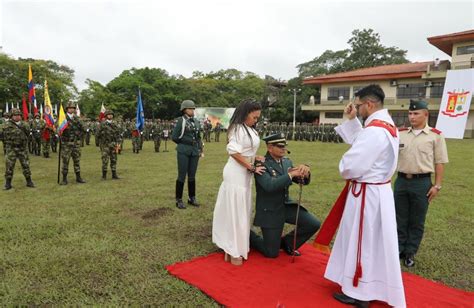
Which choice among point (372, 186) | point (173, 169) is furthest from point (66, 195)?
point (372, 186)

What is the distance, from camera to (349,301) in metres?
3.03

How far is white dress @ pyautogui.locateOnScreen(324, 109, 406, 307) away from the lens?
2803 mm

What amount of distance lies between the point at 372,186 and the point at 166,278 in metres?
2.25

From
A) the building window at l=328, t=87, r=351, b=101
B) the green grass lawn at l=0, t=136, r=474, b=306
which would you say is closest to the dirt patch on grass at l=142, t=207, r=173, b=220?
A: the green grass lawn at l=0, t=136, r=474, b=306

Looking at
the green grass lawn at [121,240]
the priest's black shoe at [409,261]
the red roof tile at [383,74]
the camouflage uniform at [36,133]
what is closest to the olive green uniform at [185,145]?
the green grass lawn at [121,240]

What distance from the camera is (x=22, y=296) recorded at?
307 centimetres

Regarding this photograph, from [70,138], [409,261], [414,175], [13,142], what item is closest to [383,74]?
[70,138]

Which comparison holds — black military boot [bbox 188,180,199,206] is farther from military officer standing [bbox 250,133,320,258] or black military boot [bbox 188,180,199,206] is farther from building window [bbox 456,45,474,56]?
building window [bbox 456,45,474,56]

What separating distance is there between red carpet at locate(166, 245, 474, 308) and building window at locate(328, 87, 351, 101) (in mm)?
34847

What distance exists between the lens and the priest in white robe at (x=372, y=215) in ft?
9.21

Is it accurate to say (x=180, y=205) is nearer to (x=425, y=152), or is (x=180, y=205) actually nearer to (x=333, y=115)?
(x=425, y=152)

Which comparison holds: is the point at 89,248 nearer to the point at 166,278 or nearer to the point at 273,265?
the point at 166,278

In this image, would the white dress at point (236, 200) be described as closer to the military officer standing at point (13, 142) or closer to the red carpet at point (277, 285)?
the red carpet at point (277, 285)

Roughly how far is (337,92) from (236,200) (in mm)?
35716
